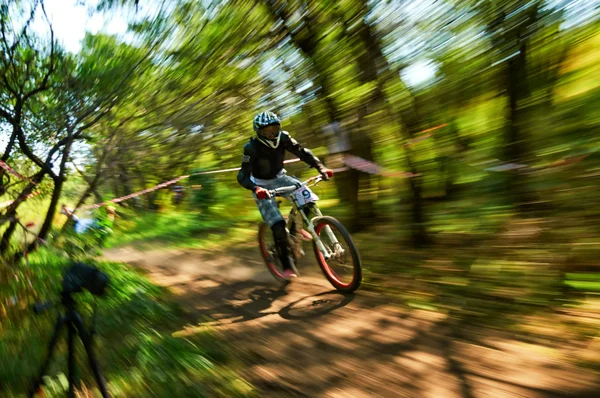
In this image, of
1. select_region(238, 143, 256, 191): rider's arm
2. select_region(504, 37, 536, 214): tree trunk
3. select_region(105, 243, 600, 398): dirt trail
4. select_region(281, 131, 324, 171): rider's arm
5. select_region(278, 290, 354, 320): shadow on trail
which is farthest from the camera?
select_region(281, 131, 324, 171): rider's arm

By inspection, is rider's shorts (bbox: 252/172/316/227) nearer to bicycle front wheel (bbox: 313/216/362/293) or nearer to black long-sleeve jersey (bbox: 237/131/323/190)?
black long-sleeve jersey (bbox: 237/131/323/190)

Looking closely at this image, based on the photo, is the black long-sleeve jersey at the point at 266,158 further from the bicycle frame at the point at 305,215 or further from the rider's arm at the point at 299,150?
the bicycle frame at the point at 305,215

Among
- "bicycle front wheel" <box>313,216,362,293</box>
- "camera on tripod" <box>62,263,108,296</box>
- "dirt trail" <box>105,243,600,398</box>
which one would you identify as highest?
"camera on tripod" <box>62,263,108,296</box>

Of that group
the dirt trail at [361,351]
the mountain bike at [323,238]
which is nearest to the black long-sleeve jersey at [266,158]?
the mountain bike at [323,238]

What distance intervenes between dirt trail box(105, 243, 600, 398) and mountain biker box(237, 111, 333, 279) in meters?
0.62

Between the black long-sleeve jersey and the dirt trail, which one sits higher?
the black long-sleeve jersey

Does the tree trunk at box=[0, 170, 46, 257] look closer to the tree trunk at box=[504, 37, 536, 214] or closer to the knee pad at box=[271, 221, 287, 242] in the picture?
the knee pad at box=[271, 221, 287, 242]

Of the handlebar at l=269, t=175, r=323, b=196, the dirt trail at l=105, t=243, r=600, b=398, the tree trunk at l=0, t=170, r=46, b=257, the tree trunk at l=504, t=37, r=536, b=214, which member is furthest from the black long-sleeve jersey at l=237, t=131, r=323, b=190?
the tree trunk at l=0, t=170, r=46, b=257

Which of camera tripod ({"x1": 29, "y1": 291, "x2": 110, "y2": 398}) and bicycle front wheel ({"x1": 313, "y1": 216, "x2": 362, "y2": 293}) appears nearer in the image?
camera tripod ({"x1": 29, "y1": 291, "x2": 110, "y2": 398})

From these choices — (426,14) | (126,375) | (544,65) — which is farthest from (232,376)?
(426,14)

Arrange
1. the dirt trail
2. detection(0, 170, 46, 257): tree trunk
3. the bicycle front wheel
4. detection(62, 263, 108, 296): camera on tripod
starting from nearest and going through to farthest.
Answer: detection(62, 263, 108, 296): camera on tripod, the dirt trail, the bicycle front wheel, detection(0, 170, 46, 257): tree trunk

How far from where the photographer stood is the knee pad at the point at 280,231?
186 inches

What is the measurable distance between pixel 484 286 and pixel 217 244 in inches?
196

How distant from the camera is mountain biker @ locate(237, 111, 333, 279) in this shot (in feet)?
15.3
